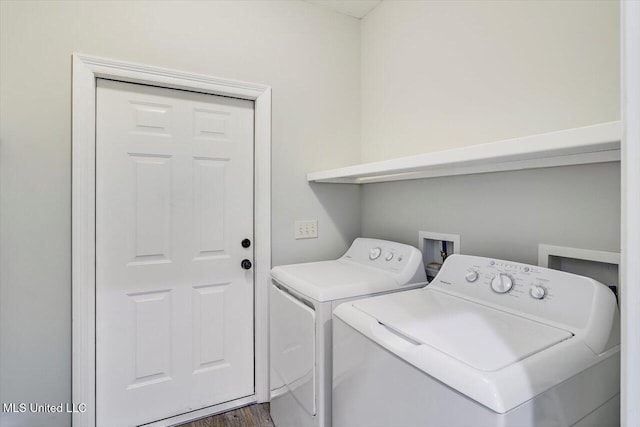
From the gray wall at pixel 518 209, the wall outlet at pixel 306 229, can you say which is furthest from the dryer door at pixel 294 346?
the gray wall at pixel 518 209

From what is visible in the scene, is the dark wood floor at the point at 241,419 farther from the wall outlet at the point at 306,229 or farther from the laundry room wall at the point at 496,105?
the laundry room wall at the point at 496,105

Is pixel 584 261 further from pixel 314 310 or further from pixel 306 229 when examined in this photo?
pixel 306 229

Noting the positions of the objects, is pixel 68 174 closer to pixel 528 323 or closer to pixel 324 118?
pixel 324 118

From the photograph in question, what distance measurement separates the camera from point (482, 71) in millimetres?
1496

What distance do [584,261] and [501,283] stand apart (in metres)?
0.33

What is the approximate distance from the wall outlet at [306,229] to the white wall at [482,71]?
0.60 meters

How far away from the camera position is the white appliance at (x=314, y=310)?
4.34 feet

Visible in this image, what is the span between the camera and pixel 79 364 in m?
1.56

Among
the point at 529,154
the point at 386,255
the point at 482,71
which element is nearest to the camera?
the point at 529,154

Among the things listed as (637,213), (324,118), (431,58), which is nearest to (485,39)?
(431,58)

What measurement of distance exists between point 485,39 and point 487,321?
4.02 feet

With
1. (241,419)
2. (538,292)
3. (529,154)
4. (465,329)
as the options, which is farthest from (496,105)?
(241,419)

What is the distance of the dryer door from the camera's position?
1372 mm

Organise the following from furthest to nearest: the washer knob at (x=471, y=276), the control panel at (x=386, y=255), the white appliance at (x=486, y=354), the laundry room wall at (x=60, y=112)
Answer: the control panel at (x=386, y=255)
the laundry room wall at (x=60, y=112)
the washer knob at (x=471, y=276)
the white appliance at (x=486, y=354)
